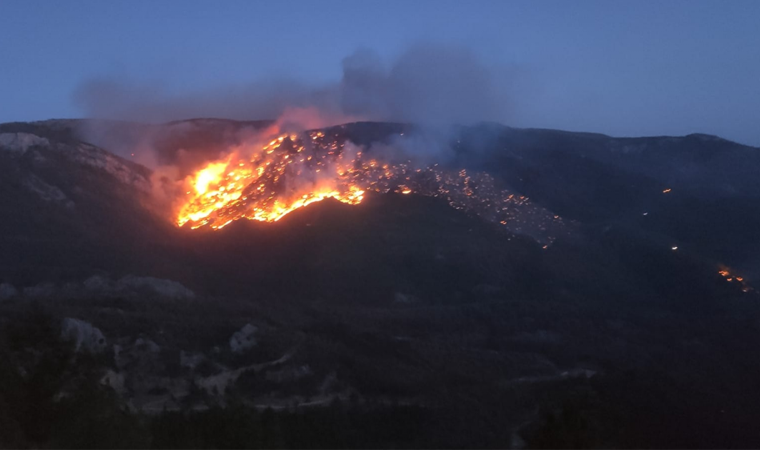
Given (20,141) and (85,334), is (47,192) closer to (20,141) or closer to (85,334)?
(20,141)

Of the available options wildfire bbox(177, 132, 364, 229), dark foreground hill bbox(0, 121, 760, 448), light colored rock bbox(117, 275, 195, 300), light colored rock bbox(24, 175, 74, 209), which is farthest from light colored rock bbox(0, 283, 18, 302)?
wildfire bbox(177, 132, 364, 229)

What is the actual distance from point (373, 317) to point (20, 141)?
39.9m

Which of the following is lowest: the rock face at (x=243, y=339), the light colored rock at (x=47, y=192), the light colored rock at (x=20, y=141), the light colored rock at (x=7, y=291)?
the rock face at (x=243, y=339)

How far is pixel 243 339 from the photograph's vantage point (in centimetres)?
3775

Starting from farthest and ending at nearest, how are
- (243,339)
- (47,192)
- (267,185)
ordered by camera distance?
(267,185) < (47,192) < (243,339)

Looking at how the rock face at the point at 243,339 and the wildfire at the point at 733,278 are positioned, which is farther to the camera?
the wildfire at the point at 733,278

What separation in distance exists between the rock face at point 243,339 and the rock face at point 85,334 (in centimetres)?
597

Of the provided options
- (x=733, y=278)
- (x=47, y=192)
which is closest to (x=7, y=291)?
(x=47, y=192)

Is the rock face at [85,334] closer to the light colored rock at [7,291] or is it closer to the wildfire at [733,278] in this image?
the light colored rock at [7,291]

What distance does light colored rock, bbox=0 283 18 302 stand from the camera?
44237mm

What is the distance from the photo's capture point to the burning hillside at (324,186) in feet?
221

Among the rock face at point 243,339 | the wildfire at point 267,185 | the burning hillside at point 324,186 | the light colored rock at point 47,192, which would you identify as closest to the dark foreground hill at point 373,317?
the rock face at point 243,339

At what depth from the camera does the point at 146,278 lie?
164 feet

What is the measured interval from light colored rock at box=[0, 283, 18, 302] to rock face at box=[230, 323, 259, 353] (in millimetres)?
14723
